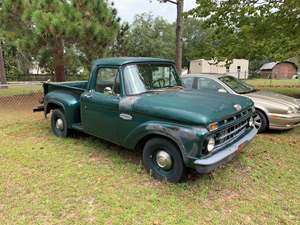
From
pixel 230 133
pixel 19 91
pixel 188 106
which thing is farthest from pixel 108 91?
pixel 19 91

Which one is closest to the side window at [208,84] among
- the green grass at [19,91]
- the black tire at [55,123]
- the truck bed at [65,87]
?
the truck bed at [65,87]

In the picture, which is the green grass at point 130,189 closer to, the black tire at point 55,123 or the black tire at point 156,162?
the black tire at point 156,162

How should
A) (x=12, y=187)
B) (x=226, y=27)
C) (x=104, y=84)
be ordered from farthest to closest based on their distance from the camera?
(x=226, y=27) → (x=104, y=84) → (x=12, y=187)

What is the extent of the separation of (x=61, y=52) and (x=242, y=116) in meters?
7.79

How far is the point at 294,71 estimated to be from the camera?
5638 cm

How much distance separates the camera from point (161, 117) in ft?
12.1

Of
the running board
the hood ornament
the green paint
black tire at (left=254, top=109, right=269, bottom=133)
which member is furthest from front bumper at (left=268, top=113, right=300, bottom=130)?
the running board

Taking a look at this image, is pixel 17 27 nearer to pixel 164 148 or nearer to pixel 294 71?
pixel 164 148

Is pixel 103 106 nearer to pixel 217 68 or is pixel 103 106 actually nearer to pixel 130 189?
pixel 130 189

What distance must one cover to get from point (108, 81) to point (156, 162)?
166cm

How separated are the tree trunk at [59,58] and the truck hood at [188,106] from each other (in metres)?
5.98

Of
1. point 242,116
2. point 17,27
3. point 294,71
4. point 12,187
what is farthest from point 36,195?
point 294,71

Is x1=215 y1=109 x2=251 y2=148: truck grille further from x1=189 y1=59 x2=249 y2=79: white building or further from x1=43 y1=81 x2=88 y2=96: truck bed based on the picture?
x1=189 y1=59 x2=249 y2=79: white building

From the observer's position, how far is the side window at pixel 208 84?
6.62m
